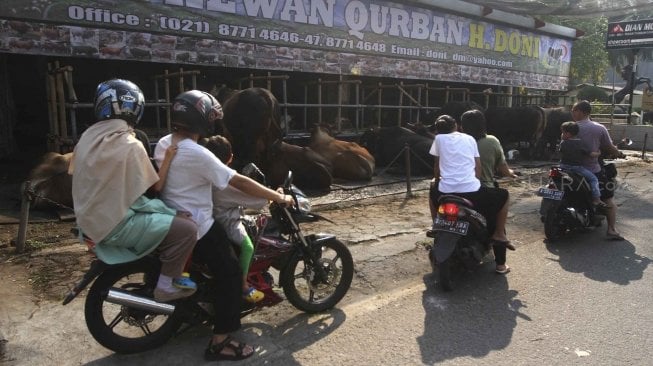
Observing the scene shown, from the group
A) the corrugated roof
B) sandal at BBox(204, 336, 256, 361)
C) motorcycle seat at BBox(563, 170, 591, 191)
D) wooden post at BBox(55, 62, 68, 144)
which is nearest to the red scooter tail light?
sandal at BBox(204, 336, 256, 361)

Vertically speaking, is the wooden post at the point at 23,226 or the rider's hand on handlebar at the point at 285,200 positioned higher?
the rider's hand on handlebar at the point at 285,200

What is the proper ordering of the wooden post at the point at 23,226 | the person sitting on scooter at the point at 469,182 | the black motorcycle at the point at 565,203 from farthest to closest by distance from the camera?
the black motorcycle at the point at 565,203 → the wooden post at the point at 23,226 → the person sitting on scooter at the point at 469,182

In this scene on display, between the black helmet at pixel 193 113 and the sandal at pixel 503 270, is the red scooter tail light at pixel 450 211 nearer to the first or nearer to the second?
the sandal at pixel 503 270

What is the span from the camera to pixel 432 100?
17266 mm

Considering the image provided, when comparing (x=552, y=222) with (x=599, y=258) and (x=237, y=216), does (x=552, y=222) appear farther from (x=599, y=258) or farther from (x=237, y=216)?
(x=237, y=216)

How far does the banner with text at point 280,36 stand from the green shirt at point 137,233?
6.16 metres

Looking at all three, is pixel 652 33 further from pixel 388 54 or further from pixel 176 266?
pixel 176 266

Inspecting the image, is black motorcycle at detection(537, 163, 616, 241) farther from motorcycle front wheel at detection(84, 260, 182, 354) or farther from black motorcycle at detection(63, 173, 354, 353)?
motorcycle front wheel at detection(84, 260, 182, 354)

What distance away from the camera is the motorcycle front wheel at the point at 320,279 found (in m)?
3.76

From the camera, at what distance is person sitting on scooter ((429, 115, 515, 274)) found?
4.74 meters

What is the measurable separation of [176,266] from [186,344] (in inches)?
27.4

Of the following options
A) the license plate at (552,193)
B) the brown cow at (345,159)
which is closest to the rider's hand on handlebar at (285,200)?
the license plate at (552,193)

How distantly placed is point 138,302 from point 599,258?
4734 mm

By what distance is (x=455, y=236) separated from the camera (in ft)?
14.6
